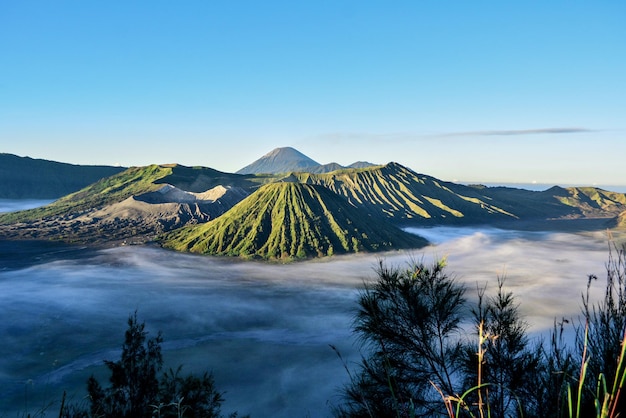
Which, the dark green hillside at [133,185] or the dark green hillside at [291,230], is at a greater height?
the dark green hillside at [133,185]

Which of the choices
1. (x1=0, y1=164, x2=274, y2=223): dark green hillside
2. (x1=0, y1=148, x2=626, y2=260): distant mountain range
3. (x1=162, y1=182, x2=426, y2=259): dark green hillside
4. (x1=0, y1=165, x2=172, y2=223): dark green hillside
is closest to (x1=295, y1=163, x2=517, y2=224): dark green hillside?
(x1=0, y1=148, x2=626, y2=260): distant mountain range

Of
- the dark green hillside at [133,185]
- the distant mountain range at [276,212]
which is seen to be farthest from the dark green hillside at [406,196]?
the dark green hillside at [133,185]

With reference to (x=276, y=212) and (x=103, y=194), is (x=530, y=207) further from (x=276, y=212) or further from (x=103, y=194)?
(x=103, y=194)

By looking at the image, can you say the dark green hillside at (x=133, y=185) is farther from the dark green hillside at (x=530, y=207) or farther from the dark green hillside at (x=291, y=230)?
the dark green hillside at (x=530, y=207)

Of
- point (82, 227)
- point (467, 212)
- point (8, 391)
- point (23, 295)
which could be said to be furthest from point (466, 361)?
point (467, 212)

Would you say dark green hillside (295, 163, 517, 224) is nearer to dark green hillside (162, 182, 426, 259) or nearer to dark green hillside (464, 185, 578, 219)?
dark green hillside (464, 185, 578, 219)

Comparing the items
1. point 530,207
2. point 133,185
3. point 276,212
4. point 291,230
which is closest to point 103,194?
point 133,185

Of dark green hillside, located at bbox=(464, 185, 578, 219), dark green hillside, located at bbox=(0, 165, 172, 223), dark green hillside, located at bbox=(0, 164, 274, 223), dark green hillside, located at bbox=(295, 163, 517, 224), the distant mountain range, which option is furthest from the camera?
dark green hillside, located at bbox=(464, 185, 578, 219)
